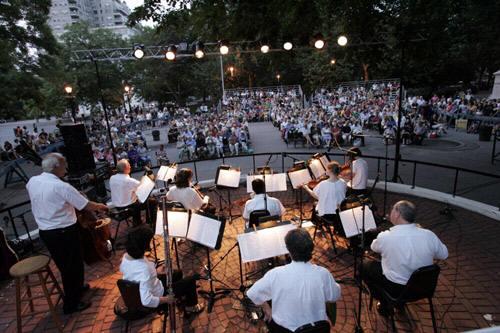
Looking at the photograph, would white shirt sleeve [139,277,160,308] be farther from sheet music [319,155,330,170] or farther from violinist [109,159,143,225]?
sheet music [319,155,330,170]

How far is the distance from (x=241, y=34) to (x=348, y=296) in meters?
7.30

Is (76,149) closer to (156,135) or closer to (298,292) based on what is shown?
(298,292)

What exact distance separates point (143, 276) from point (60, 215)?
1868 millimetres

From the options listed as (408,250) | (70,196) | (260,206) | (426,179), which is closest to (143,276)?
(70,196)

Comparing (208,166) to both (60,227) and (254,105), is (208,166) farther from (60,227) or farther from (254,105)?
(254,105)

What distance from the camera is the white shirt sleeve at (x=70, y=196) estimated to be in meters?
4.05

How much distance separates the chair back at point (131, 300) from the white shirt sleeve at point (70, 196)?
5.17 feet

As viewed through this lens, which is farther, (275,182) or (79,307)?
(275,182)

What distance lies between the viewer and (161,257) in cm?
582

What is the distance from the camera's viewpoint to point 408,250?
3.32m

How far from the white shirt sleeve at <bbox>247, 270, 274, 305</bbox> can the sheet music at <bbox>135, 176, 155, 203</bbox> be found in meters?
4.24

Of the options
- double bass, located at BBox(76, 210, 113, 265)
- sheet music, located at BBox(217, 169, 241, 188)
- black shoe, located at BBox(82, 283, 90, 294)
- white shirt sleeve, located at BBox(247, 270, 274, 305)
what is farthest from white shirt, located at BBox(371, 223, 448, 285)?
black shoe, located at BBox(82, 283, 90, 294)

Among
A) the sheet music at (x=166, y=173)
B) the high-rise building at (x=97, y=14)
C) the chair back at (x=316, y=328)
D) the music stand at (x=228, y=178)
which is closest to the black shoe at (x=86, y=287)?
the sheet music at (x=166, y=173)

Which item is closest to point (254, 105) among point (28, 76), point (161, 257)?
point (28, 76)
